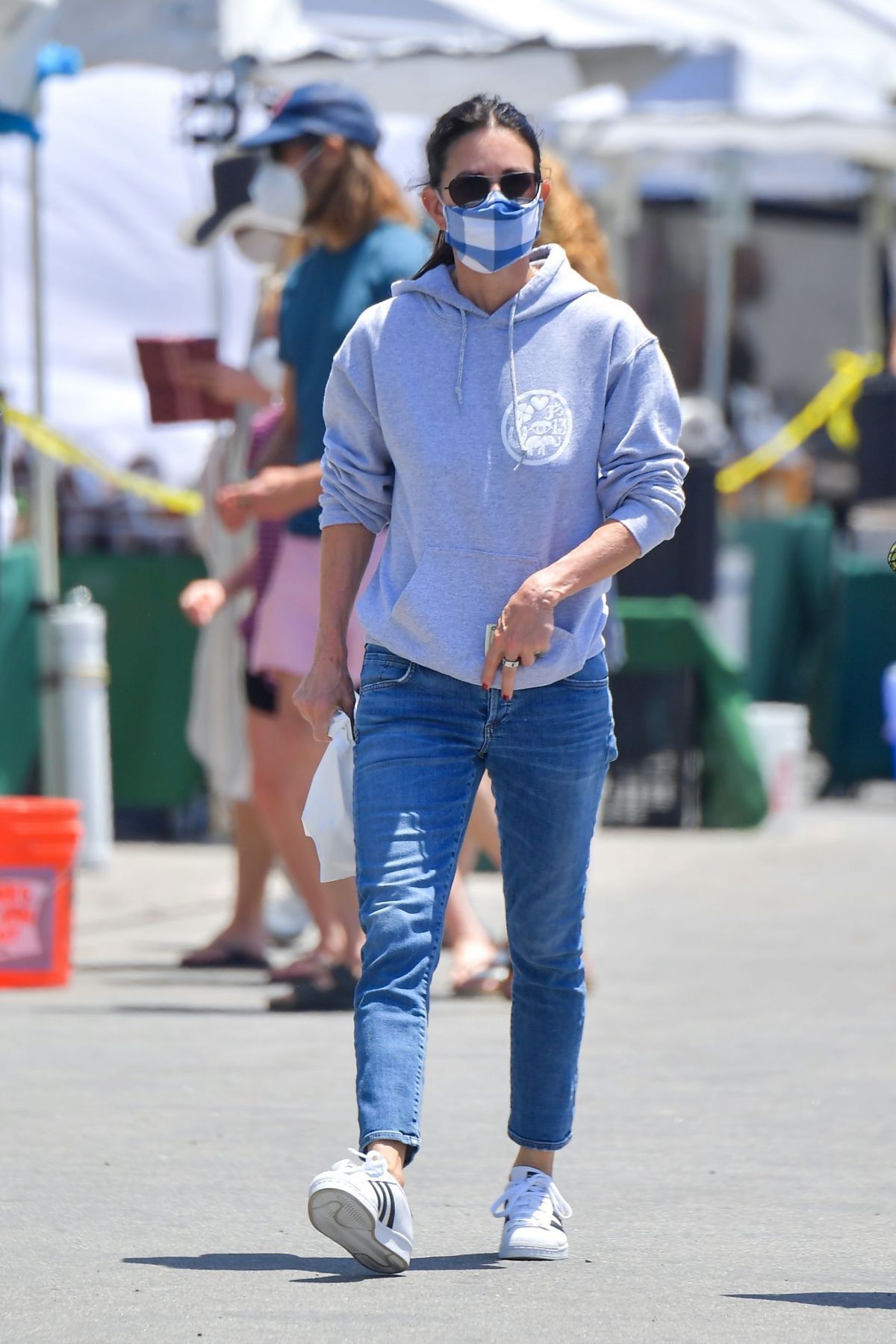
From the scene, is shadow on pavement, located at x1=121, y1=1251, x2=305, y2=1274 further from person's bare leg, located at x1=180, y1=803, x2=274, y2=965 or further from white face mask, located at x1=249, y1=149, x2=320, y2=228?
person's bare leg, located at x1=180, y1=803, x2=274, y2=965

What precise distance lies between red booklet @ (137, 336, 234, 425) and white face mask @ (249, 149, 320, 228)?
491mm

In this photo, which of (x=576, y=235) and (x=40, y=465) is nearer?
(x=576, y=235)

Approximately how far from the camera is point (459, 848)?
4137mm

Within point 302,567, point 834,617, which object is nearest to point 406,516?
point 302,567

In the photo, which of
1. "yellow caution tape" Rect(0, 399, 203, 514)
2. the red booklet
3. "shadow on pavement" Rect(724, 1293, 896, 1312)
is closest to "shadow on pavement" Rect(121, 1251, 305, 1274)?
"shadow on pavement" Rect(724, 1293, 896, 1312)

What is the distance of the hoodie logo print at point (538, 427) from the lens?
13.3 ft

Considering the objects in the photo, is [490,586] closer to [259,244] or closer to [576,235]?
[576,235]

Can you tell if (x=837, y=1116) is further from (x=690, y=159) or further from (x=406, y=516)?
(x=690, y=159)

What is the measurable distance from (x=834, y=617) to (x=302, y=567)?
224 inches

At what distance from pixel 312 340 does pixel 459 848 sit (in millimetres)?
2511

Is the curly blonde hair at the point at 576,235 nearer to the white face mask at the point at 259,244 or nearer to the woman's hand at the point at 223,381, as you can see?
the woman's hand at the point at 223,381

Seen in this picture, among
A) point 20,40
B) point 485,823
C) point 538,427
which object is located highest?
point 20,40

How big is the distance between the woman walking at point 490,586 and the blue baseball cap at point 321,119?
2.40 metres

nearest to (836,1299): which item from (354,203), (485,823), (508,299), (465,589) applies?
(465,589)
